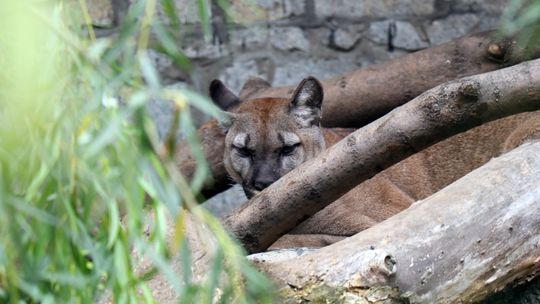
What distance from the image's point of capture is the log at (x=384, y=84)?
5492 mm

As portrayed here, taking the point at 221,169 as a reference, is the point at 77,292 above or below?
above

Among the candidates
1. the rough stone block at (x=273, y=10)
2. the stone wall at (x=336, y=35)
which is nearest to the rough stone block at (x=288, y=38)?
the stone wall at (x=336, y=35)

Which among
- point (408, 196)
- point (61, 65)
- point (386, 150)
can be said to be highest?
point (61, 65)

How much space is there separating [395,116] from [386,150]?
5.6 inches

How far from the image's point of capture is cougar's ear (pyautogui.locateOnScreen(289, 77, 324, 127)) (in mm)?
5680

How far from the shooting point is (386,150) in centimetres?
389

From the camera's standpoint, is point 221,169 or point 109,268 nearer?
point 109,268

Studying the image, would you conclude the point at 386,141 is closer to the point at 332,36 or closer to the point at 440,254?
the point at 440,254

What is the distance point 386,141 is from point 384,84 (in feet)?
6.69

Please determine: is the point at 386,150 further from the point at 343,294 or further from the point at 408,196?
the point at 408,196

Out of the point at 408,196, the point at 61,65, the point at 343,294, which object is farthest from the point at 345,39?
the point at 61,65

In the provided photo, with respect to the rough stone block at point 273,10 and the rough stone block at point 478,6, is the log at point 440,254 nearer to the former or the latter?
the rough stone block at point 273,10

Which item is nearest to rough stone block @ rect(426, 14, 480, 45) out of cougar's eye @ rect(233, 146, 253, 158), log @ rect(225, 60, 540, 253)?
cougar's eye @ rect(233, 146, 253, 158)

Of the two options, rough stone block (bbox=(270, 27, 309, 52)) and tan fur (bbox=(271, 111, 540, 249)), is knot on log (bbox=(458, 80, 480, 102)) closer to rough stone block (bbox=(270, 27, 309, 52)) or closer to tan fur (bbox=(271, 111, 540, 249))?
tan fur (bbox=(271, 111, 540, 249))
